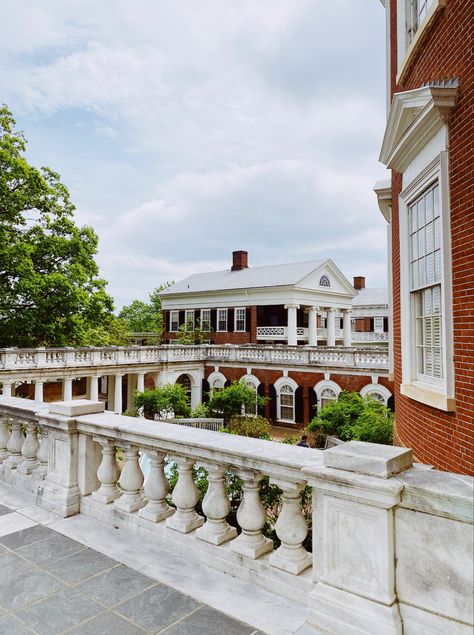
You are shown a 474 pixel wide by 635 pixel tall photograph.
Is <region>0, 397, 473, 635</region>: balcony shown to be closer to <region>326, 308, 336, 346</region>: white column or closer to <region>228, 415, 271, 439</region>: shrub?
<region>228, 415, 271, 439</region>: shrub

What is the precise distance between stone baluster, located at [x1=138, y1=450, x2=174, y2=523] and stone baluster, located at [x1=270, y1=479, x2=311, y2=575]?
1238mm

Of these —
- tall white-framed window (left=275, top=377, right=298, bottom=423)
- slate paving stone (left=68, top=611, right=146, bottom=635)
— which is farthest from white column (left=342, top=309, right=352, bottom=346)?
slate paving stone (left=68, top=611, right=146, bottom=635)

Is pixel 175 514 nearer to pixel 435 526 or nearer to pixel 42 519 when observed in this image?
pixel 42 519

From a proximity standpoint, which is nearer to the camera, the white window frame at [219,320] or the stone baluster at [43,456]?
the stone baluster at [43,456]

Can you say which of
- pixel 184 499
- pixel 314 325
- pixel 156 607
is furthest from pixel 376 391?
pixel 156 607

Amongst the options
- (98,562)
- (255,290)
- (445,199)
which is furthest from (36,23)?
(255,290)

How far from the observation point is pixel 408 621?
2.32 metres

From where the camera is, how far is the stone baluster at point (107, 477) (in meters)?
4.29

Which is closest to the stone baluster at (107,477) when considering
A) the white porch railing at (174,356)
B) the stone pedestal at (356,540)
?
the stone pedestal at (356,540)

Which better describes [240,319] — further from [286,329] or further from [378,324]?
[378,324]

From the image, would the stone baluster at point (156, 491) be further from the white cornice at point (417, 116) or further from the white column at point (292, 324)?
the white column at point (292, 324)

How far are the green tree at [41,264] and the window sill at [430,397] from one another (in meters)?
19.0

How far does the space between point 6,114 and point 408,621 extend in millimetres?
26978

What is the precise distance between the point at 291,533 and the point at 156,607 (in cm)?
103
